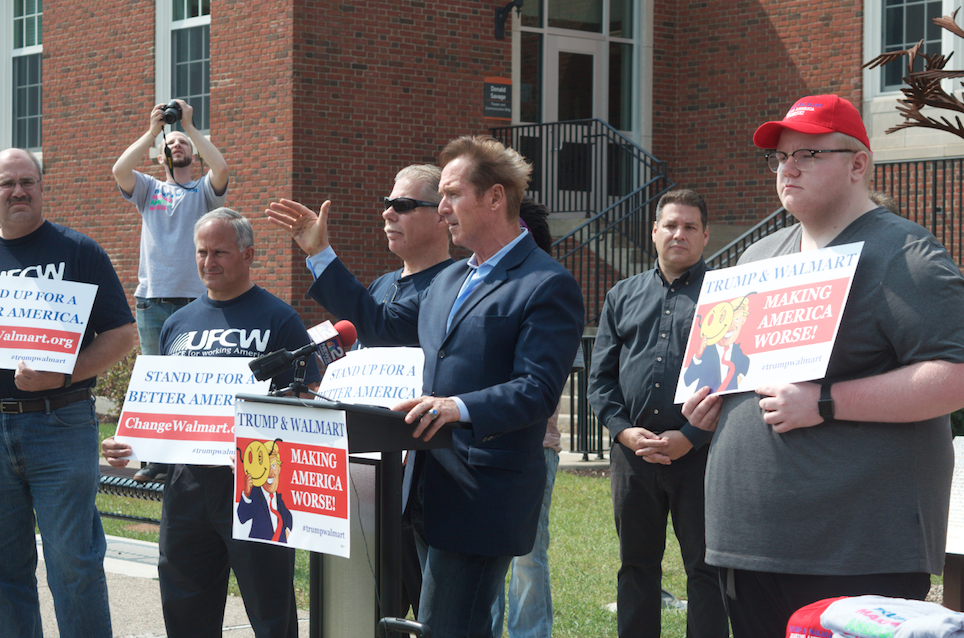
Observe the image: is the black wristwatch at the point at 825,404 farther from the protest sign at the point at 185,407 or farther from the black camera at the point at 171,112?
the black camera at the point at 171,112

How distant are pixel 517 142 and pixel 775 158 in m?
12.7

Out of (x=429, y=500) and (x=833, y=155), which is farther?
(x=429, y=500)

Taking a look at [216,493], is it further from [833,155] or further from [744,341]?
[833,155]

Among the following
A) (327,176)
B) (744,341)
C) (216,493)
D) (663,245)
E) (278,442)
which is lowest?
(216,493)

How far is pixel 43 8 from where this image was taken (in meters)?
16.5

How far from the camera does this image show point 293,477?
3.03 metres

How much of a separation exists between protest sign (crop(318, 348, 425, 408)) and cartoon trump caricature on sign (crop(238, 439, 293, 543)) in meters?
0.37

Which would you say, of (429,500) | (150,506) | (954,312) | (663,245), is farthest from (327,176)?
(954,312)

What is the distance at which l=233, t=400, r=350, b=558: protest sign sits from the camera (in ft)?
9.55

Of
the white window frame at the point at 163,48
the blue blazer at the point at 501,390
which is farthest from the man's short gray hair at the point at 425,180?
the white window frame at the point at 163,48

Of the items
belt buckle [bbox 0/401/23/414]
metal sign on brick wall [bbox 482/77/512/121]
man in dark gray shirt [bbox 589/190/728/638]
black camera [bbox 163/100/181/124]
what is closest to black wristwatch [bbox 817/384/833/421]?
man in dark gray shirt [bbox 589/190/728/638]

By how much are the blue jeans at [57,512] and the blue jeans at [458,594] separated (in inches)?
70.3

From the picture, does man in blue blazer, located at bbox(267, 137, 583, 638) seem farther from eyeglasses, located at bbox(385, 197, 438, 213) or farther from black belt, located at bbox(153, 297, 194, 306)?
black belt, located at bbox(153, 297, 194, 306)

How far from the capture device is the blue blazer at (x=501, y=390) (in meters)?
3.32
